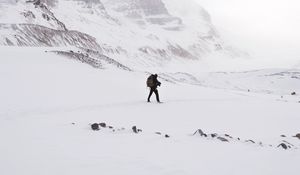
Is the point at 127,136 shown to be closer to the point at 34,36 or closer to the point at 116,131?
the point at 116,131

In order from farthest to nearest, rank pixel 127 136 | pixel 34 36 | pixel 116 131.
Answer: pixel 34 36, pixel 116 131, pixel 127 136

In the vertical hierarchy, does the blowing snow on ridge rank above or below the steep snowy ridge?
below

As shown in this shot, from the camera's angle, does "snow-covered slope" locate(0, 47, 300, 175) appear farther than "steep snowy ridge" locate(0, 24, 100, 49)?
No

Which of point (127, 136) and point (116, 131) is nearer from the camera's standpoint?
point (127, 136)

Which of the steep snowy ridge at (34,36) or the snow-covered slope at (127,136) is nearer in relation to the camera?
the snow-covered slope at (127,136)

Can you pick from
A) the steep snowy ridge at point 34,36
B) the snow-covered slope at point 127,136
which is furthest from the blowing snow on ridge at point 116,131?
the steep snowy ridge at point 34,36

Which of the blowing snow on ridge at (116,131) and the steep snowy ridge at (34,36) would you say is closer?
the blowing snow on ridge at (116,131)

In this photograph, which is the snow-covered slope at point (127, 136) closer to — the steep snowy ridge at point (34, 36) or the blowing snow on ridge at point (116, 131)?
the blowing snow on ridge at point (116, 131)

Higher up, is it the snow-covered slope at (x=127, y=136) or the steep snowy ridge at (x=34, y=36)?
the steep snowy ridge at (x=34, y=36)

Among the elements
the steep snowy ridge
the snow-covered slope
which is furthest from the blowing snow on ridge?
the steep snowy ridge

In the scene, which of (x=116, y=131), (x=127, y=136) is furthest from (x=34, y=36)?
(x=127, y=136)

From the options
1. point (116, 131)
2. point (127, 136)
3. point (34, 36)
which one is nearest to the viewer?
point (127, 136)

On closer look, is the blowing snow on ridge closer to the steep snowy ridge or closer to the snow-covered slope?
the snow-covered slope

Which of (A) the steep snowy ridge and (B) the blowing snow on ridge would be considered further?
(A) the steep snowy ridge
